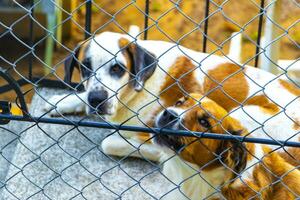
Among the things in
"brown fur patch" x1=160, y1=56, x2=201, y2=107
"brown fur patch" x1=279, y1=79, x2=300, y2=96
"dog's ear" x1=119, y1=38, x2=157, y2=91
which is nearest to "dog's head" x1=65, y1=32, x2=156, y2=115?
"dog's ear" x1=119, y1=38, x2=157, y2=91

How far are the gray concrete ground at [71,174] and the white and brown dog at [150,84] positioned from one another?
0.48ft

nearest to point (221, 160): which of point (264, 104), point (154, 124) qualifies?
point (154, 124)

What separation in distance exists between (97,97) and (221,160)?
98 centimetres

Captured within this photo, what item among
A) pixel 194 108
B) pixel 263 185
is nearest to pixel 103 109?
pixel 194 108

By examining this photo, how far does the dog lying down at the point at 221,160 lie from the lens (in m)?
3.59

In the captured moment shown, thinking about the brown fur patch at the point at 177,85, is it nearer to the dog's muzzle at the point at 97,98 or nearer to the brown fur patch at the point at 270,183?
the dog's muzzle at the point at 97,98

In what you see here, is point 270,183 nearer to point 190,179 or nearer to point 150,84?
point 190,179

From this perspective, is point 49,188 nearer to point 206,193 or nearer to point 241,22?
point 206,193

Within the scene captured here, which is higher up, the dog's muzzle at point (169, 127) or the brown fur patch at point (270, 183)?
the dog's muzzle at point (169, 127)

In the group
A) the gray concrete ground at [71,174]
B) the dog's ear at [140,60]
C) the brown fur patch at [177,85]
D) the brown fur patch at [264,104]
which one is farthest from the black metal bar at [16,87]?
the brown fur patch at [264,104]

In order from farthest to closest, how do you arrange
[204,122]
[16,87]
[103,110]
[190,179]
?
[103,110]
[190,179]
[204,122]
[16,87]

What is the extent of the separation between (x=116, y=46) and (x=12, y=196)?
112cm

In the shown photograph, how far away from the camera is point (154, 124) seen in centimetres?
413

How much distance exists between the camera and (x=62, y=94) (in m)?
5.21
